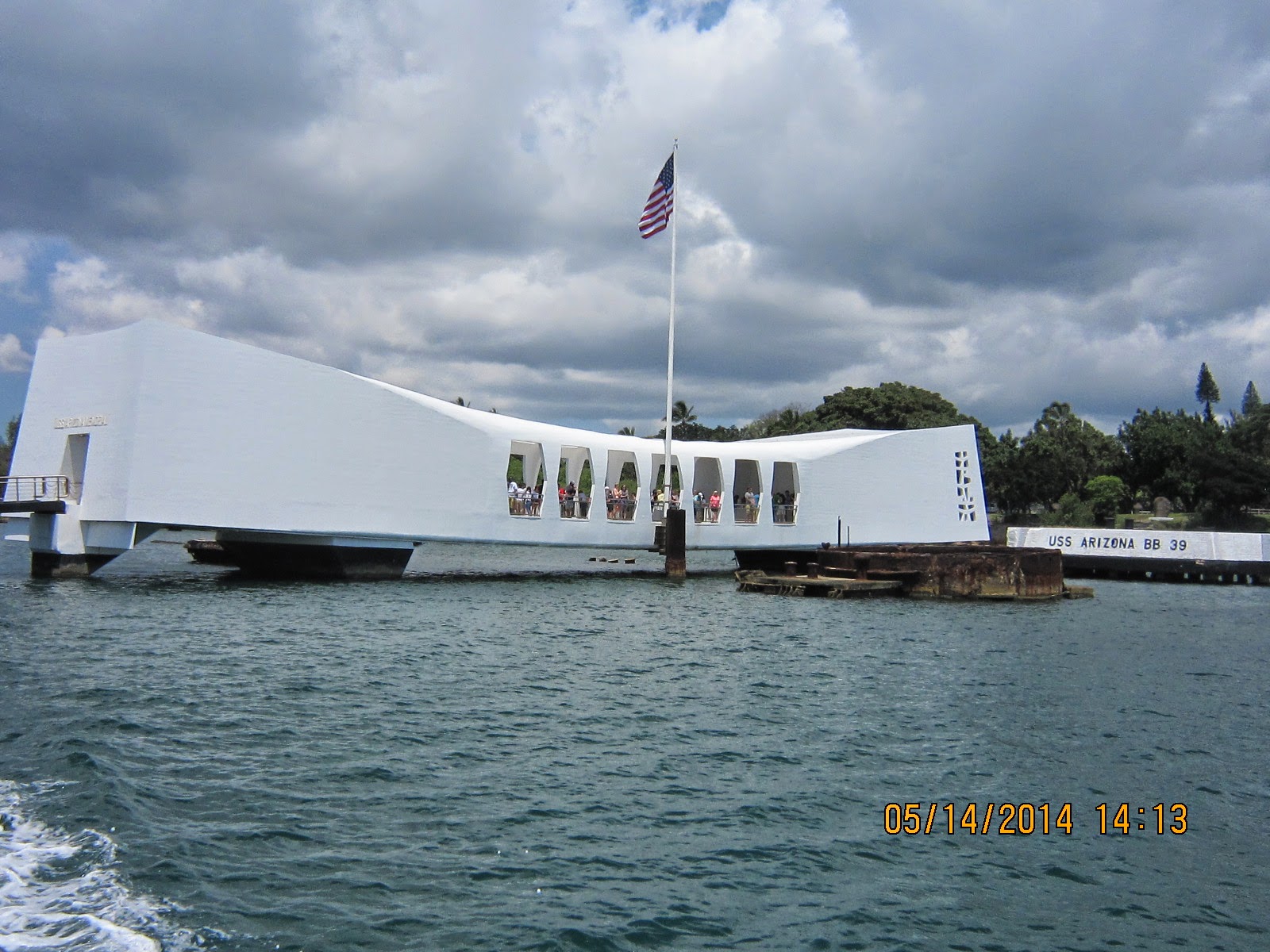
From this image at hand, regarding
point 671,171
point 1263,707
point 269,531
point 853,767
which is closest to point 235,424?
point 269,531

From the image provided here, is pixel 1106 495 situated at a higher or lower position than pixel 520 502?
higher

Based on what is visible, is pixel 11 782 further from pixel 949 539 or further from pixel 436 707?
pixel 949 539

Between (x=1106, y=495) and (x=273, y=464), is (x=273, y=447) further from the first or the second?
(x=1106, y=495)

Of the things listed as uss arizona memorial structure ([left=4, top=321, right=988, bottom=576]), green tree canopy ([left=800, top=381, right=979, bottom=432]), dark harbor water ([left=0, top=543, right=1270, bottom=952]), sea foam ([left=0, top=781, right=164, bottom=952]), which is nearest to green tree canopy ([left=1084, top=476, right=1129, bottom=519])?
green tree canopy ([left=800, top=381, right=979, bottom=432])

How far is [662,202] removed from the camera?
28.0 m

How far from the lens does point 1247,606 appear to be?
85.6ft

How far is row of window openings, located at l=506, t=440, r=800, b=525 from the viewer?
29125mm

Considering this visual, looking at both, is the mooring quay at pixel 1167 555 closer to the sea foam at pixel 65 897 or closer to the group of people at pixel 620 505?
the group of people at pixel 620 505

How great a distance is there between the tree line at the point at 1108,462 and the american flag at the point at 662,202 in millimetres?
26934

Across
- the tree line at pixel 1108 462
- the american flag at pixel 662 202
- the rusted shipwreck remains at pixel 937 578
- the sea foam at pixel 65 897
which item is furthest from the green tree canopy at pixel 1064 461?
the sea foam at pixel 65 897
